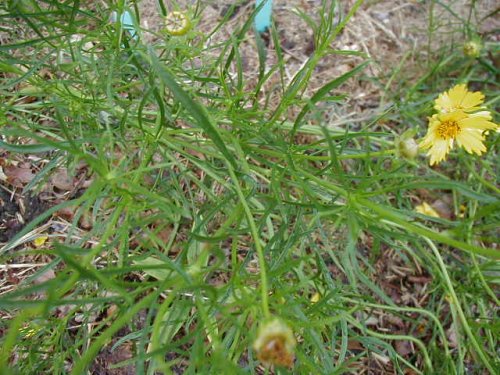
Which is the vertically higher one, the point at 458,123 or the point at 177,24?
the point at 177,24

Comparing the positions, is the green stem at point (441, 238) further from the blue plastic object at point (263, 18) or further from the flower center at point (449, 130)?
the blue plastic object at point (263, 18)

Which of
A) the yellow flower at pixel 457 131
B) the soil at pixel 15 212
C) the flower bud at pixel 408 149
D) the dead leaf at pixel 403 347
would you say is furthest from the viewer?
the dead leaf at pixel 403 347

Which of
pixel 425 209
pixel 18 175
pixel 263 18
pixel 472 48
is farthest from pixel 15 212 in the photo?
pixel 472 48

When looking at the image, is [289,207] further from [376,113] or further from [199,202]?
[376,113]

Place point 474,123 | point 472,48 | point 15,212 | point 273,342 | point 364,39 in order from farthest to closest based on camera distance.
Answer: point 364,39 < point 472,48 < point 15,212 < point 474,123 < point 273,342

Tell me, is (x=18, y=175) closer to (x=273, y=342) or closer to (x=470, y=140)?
(x=273, y=342)

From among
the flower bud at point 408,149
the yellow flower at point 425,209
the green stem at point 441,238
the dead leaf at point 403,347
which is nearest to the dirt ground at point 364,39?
the dead leaf at point 403,347

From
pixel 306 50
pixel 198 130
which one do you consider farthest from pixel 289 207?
pixel 306 50

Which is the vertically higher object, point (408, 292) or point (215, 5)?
point (215, 5)
